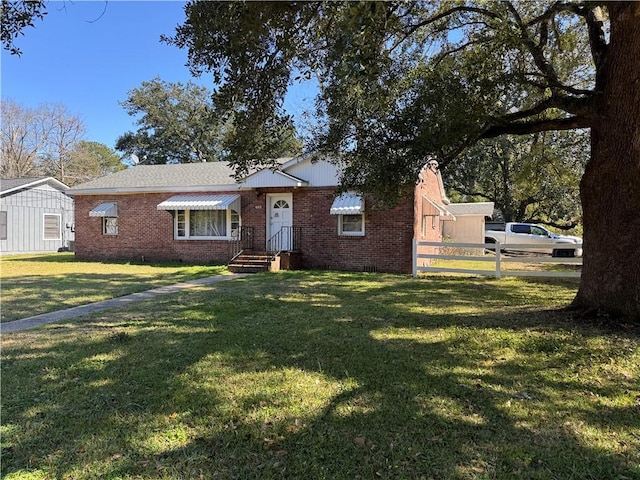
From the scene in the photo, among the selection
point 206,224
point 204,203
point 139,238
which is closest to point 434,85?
point 204,203

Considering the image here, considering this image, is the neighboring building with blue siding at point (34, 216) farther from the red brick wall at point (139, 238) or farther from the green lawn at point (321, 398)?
the green lawn at point (321, 398)

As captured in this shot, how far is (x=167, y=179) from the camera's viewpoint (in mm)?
18312

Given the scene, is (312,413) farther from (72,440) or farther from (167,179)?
(167,179)

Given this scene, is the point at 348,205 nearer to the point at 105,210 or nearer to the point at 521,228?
the point at 105,210

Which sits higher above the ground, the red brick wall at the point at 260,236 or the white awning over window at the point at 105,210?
the white awning over window at the point at 105,210

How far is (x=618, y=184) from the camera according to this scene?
616cm

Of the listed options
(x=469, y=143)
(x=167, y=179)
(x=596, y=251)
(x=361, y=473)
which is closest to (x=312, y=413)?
(x=361, y=473)

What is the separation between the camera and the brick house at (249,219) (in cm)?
1449

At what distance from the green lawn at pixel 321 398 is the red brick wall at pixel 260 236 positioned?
7.53m

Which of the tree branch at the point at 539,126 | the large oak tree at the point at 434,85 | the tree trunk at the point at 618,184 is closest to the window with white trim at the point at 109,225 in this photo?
the large oak tree at the point at 434,85

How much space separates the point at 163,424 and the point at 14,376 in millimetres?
2113

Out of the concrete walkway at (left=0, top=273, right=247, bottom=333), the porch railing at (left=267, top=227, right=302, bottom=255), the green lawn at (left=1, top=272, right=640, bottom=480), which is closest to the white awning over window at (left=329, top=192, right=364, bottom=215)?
the porch railing at (left=267, top=227, right=302, bottom=255)

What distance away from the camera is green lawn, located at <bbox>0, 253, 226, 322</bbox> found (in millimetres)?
7930

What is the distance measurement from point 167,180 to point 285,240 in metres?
6.41
